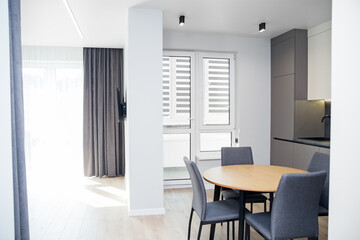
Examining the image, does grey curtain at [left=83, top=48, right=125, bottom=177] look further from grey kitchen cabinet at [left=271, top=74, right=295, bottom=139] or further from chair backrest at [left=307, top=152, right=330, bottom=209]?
chair backrest at [left=307, top=152, right=330, bottom=209]

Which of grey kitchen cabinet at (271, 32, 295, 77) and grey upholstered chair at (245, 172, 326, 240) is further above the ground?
grey kitchen cabinet at (271, 32, 295, 77)

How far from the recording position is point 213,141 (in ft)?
15.6

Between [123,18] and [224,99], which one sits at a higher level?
[123,18]

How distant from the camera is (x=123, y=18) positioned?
12.1 feet

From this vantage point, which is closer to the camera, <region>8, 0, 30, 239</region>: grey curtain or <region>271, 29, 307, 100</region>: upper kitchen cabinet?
<region>8, 0, 30, 239</region>: grey curtain

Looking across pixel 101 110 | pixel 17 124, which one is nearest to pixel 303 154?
pixel 17 124

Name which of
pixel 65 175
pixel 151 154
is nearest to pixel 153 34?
pixel 151 154

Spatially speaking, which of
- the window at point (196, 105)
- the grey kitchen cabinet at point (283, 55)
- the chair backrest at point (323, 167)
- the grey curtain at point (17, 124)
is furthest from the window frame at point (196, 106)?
the grey curtain at point (17, 124)

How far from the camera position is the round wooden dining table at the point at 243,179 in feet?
7.02

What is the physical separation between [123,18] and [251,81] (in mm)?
2420

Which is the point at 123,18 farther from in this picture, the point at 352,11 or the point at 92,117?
the point at 352,11

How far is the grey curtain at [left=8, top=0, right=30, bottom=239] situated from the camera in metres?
1.91

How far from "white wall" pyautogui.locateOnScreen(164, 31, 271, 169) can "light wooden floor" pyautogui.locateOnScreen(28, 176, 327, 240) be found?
3.92 feet

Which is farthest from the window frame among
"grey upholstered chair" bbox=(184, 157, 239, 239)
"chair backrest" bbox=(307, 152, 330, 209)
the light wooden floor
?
"grey upholstered chair" bbox=(184, 157, 239, 239)
